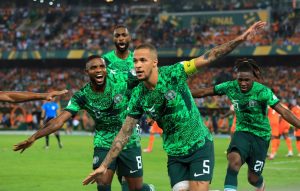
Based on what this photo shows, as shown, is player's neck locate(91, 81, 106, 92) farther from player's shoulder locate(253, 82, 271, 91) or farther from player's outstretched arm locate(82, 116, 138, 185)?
player's shoulder locate(253, 82, 271, 91)

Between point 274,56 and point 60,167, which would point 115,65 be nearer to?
point 60,167

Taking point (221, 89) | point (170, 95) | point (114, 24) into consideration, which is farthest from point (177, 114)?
point (114, 24)

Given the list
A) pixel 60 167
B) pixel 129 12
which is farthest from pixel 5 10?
pixel 60 167

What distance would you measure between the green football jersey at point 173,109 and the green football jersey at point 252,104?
3.05 m

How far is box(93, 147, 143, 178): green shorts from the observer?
1088 cm

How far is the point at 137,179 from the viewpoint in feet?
36.4

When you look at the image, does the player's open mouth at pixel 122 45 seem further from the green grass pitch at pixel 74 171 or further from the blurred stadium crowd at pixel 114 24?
the blurred stadium crowd at pixel 114 24

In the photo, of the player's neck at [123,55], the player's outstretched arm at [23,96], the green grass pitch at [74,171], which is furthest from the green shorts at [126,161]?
the green grass pitch at [74,171]

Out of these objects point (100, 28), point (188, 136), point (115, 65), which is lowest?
point (188, 136)

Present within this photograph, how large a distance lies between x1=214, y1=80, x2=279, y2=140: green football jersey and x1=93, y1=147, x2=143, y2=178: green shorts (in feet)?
6.42

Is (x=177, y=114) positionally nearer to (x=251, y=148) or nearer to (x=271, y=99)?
(x=271, y=99)

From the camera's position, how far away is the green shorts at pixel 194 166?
9.09 metres

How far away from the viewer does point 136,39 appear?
54188 mm

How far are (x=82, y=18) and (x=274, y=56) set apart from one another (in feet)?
55.6
